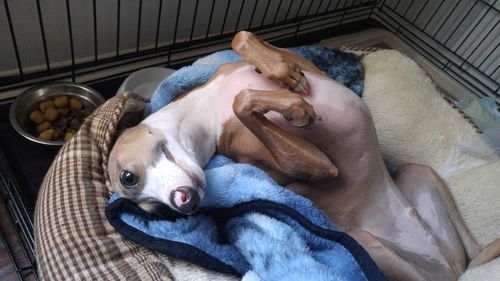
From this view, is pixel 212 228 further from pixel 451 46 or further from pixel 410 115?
pixel 451 46

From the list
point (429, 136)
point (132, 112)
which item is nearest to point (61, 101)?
point (132, 112)

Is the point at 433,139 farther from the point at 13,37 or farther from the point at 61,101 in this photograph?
the point at 13,37

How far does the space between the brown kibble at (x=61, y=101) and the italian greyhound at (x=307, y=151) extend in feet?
1.93

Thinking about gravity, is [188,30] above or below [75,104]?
above

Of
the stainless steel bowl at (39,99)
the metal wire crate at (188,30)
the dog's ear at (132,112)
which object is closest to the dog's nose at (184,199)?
the dog's ear at (132,112)

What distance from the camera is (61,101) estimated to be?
5.47 ft

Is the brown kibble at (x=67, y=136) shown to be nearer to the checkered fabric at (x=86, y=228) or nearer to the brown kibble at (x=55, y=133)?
the brown kibble at (x=55, y=133)

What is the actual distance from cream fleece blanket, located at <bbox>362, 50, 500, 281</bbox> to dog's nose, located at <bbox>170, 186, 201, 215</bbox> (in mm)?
937

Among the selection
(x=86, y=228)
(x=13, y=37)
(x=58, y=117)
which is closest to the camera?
(x=86, y=228)

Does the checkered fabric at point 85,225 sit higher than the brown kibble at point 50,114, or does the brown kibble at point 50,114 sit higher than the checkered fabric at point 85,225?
the checkered fabric at point 85,225

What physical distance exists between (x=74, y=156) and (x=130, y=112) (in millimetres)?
245

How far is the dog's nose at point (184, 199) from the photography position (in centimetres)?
95

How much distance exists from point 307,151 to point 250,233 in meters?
0.28

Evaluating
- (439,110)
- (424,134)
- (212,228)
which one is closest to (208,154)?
(212,228)
